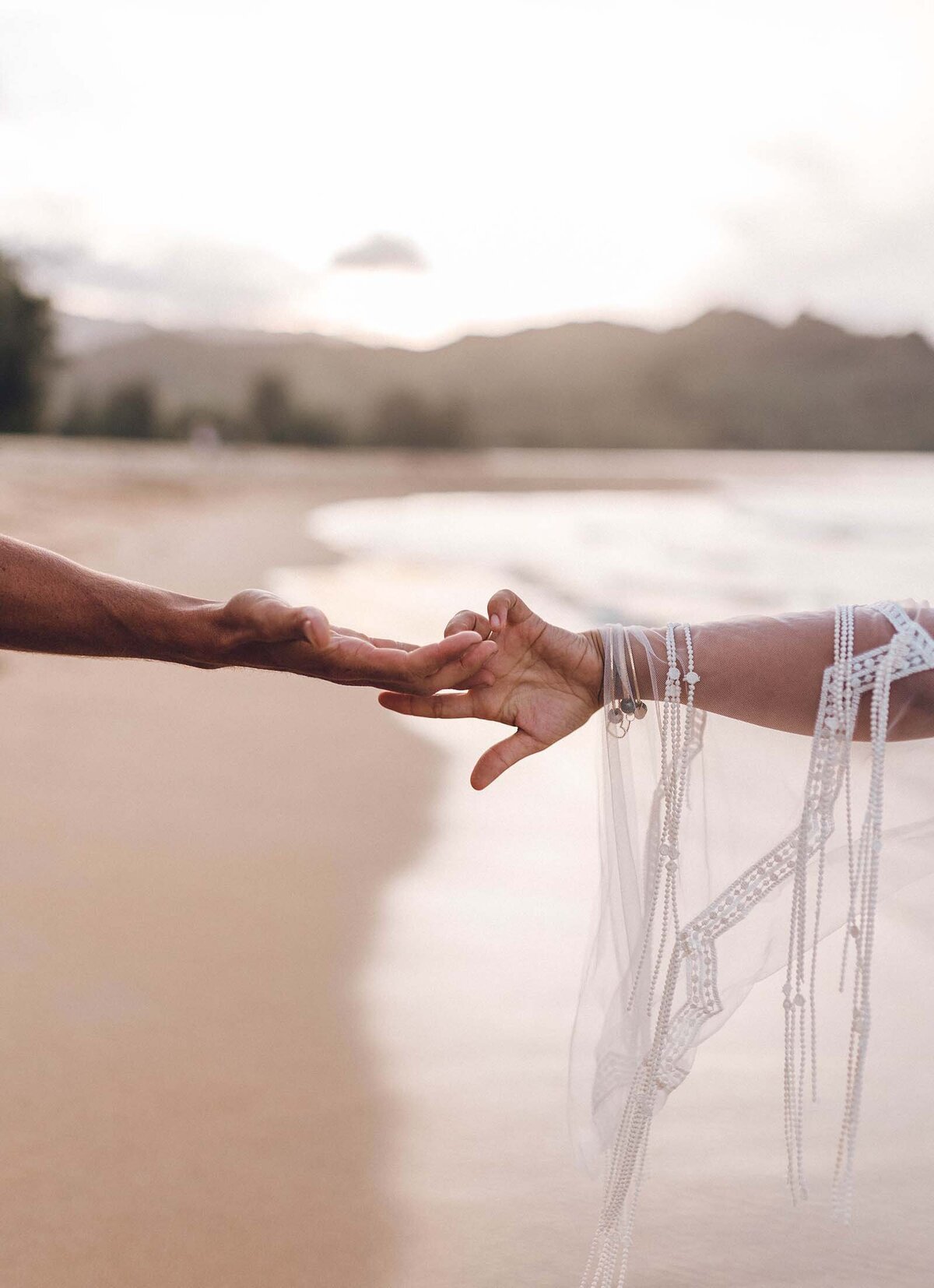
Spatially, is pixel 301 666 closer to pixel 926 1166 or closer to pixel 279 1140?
pixel 279 1140

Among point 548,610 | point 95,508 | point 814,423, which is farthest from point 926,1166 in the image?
point 814,423

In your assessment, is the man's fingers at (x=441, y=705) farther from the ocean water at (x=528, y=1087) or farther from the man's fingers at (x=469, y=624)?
the ocean water at (x=528, y=1087)

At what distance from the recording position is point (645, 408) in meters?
53.6

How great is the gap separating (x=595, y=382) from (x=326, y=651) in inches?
2131

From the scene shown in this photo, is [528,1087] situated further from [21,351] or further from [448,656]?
[21,351]

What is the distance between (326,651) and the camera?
1652 millimetres

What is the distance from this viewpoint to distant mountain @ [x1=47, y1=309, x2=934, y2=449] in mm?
47500

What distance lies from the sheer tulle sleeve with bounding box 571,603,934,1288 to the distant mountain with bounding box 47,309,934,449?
4633cm

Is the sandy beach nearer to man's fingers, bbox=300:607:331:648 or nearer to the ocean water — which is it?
the ocean water

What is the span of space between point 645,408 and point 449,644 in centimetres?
5388

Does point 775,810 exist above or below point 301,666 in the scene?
below

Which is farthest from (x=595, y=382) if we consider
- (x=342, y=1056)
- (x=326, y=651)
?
(x=326, y=651)

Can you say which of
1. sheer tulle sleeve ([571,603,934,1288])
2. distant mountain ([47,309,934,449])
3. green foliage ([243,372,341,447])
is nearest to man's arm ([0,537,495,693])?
sheer tulle sleeve ([571,603,934,1288])

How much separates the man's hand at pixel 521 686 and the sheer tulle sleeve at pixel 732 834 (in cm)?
8
